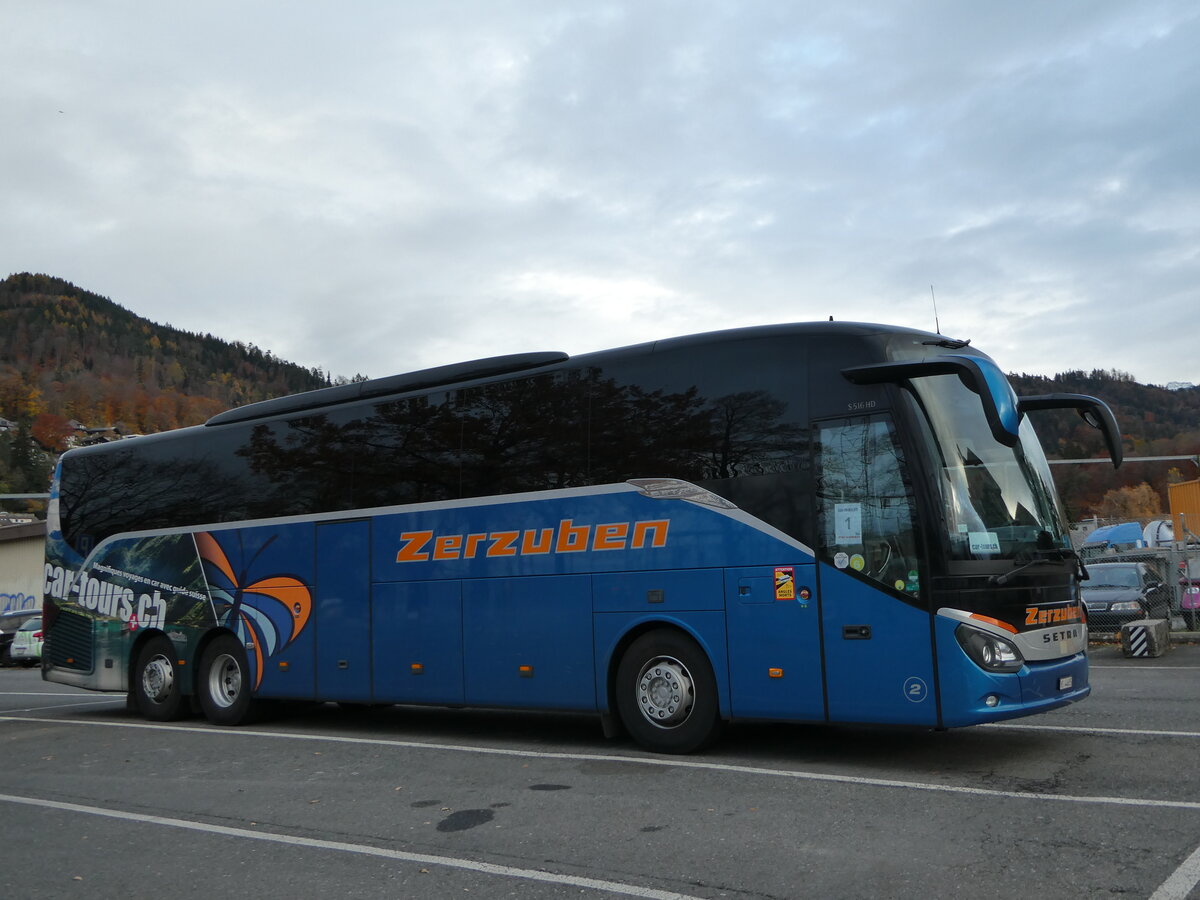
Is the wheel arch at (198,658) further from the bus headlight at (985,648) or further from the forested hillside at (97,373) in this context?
the forested hillside at (97,373)

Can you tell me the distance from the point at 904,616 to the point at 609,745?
134 inches

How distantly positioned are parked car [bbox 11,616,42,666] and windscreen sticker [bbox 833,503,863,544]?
1027 inches

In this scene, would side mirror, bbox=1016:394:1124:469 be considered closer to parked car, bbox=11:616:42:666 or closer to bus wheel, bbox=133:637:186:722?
bus wheel, bbox=133:637:186:722

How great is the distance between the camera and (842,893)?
5.20 m

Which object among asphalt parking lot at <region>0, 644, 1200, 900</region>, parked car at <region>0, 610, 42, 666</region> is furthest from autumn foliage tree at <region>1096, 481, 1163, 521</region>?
asphalt parking lot at <region>0, 644, 1200, 900</region>

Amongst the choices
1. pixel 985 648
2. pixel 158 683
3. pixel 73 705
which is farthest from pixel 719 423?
pixel 73 705

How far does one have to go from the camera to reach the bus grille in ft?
49.4

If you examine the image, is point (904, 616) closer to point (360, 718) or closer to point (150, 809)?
point (150, 809)

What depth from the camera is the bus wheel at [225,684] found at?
1320 cm

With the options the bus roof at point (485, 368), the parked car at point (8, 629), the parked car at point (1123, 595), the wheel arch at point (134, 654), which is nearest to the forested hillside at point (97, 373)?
the parked car at point (8, 629)

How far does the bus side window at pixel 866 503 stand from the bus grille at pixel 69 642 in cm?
1140

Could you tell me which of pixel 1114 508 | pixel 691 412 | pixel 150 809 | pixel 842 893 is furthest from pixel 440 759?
pixel 1114 508

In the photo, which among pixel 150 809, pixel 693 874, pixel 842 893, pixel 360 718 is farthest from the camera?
pixel 360 718

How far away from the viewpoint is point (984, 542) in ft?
26.2
